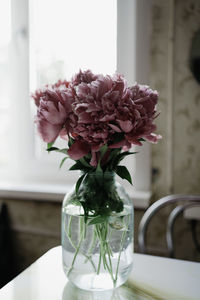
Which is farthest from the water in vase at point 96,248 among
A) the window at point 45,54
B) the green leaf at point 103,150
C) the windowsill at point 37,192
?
the window at point 45,54

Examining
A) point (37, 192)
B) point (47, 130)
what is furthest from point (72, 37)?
point (47, 130)

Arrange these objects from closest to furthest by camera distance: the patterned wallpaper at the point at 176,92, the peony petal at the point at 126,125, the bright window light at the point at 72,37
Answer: the peony petal at the point at 126,125 < the patterned wallpaper at the point at 176,92 < the bright window light at the point at 72,37

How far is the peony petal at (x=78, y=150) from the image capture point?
619mm

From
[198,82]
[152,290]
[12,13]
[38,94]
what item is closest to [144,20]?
[198,82]

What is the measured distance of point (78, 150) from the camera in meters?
0.62

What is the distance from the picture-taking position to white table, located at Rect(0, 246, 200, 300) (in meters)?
0.71

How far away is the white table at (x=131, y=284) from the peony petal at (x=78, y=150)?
321 millimetres

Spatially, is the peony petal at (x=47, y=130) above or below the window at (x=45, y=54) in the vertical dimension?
below

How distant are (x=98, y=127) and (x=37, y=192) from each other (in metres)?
1.18

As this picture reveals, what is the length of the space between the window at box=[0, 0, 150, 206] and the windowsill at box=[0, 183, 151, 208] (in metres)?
0.12

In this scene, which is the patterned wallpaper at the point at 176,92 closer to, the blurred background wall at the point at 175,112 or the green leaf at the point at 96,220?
the blurred background wall at the point at 175,112

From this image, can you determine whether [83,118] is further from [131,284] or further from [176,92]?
[176,92]

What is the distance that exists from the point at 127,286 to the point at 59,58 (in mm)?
1450

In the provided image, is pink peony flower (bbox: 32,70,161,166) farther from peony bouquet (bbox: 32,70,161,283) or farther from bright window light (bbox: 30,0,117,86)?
bright window light (bbox: 30,0,117,86)
